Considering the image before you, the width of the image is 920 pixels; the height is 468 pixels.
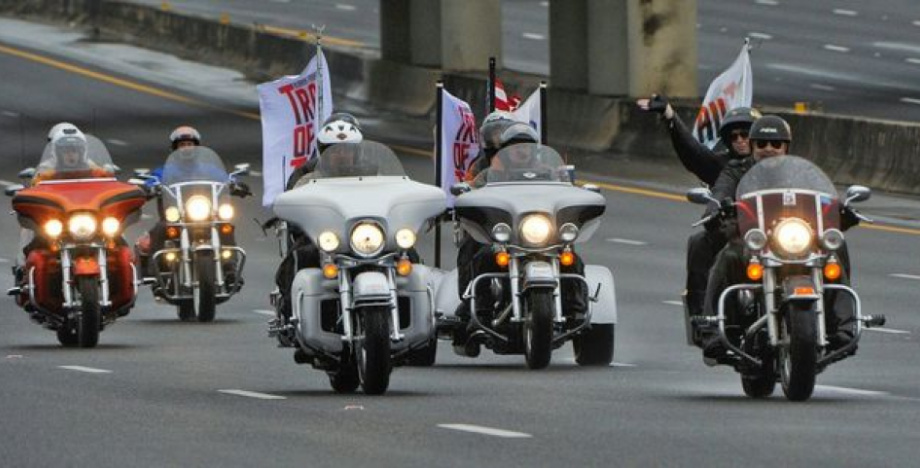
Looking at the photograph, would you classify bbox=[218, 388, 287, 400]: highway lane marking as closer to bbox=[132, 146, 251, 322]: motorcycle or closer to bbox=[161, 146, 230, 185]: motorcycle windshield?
bbox=[132, 146, 251, 322]: motorcycle

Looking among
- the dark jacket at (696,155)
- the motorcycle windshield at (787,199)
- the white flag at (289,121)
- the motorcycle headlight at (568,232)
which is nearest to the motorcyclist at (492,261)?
the motorcycle headlight at (568,232)

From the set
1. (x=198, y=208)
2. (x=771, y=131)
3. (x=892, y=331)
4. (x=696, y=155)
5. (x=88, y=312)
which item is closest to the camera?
(x=771, y=131)

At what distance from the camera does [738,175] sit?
57.8 feet

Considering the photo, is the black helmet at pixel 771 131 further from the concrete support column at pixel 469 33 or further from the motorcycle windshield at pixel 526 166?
the concrete support column at pixel 469 33

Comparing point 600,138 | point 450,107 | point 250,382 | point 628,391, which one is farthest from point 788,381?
point 600,138

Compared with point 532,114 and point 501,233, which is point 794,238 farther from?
point 532,114

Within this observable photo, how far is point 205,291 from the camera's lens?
80.2 ft

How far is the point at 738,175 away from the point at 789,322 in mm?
2010

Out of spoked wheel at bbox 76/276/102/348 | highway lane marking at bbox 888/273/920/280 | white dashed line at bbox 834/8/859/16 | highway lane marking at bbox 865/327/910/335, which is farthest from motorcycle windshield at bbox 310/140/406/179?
white dashed line at bbox 834/8/859/16

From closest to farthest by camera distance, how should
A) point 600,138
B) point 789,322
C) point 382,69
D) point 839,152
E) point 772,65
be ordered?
point 789,322 → point 839,152 → point 600,138 → point 382,69 → point 772,65

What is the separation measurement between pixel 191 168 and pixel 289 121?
2.99 ft

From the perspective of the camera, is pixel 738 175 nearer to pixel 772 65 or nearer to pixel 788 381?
pixel 788 381

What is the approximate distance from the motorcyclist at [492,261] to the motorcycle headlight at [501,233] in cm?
38

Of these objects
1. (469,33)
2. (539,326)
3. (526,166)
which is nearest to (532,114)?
(526,166)
